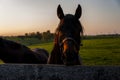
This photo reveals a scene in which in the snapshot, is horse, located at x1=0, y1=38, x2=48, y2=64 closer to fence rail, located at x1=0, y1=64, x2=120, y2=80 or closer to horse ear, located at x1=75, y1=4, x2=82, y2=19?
horse ear, located at x1=75, y1=4, x2=82, y2=19

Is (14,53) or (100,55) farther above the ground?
(14,53)

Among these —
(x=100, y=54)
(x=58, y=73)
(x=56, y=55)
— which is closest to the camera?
(x=58, y=73)

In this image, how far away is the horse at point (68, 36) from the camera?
418cm

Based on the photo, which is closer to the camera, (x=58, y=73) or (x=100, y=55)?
(x=58, y=73)

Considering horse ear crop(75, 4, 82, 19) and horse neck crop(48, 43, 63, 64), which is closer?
horse ear crop(75, 4, 82, 19)

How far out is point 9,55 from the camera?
8469mm

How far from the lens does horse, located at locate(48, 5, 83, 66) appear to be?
418cm

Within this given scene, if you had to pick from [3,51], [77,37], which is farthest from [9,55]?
[77,37]

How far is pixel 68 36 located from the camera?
4.57 metres

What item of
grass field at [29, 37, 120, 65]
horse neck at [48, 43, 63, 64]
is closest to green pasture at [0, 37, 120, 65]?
grass field at [29, 37, 120, 65]

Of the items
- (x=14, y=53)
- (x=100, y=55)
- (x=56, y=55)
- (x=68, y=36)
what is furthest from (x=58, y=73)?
(x=100, y=55)

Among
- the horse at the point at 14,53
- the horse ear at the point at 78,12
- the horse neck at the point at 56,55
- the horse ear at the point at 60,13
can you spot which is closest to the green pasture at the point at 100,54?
the horse at the point at 14,53

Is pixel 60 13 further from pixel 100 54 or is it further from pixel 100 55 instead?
pixel 100 54

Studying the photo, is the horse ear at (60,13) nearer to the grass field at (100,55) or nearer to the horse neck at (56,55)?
the horse neck at (56,55)
